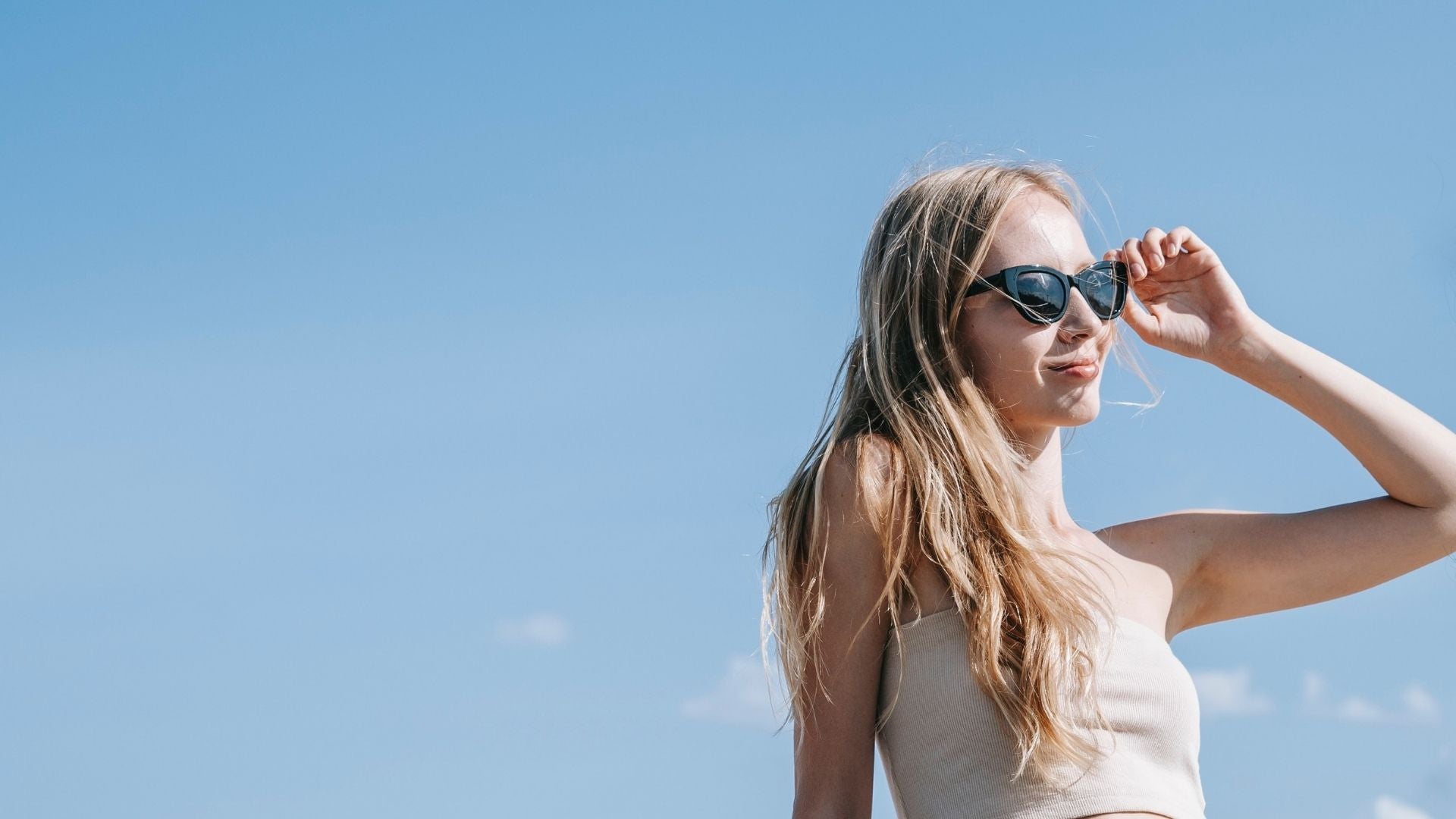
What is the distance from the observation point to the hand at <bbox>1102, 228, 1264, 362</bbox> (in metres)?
4.44

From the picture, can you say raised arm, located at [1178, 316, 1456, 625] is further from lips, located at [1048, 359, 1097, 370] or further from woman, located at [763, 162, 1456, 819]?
lips, located at [1048, 359, 1097, 370]

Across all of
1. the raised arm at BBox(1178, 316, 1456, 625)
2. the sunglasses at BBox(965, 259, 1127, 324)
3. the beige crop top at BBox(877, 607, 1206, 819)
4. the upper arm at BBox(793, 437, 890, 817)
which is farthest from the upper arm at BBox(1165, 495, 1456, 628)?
the upper arm at BBox(793, 437, 890, 817)

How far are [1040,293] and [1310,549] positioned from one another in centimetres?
140

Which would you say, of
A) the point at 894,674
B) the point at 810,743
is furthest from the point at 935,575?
the point at 810,743

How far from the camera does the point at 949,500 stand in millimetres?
3619

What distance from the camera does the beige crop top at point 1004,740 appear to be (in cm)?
342

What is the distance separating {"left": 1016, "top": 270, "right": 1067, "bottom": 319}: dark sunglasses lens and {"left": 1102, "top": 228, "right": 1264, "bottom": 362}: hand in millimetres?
643

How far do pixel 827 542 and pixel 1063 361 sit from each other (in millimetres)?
936

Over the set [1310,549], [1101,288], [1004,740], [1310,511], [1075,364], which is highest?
[1101,288]

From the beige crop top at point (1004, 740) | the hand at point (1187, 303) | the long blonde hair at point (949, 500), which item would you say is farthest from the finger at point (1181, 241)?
the beige crop top at point (1004, 740)

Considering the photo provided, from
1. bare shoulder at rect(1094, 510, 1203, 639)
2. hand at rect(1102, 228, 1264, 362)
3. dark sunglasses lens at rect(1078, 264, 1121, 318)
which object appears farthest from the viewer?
hand at rect(1102, 228, 1264, 362)

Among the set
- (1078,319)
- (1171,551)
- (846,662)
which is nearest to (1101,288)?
(1078,319)

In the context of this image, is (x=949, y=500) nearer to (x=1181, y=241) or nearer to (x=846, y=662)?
(x=846, y=662)

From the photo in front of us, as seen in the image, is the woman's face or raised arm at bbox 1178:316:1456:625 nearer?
the woman's face
